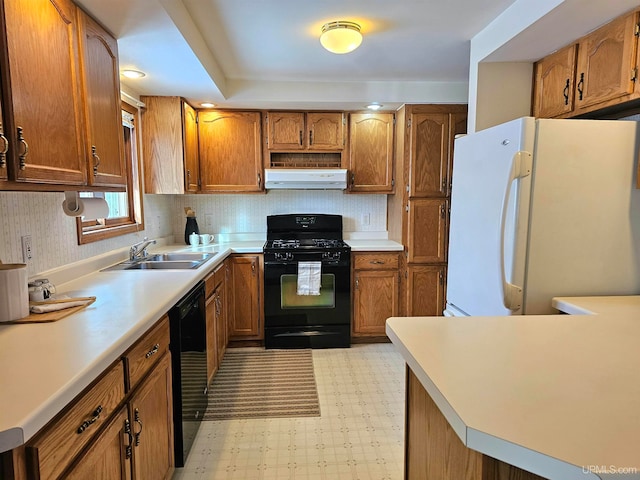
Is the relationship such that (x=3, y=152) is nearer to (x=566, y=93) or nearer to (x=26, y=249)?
(x=26, y=249)

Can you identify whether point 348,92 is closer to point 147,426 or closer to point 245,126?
point 245,126

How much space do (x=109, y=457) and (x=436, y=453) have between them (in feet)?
3.21

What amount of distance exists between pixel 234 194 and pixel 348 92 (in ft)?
4.79

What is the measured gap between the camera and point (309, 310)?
3406 mm

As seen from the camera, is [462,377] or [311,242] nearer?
[462,377]

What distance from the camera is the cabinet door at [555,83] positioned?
1982 millimetres

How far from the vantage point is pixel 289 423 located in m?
2.30

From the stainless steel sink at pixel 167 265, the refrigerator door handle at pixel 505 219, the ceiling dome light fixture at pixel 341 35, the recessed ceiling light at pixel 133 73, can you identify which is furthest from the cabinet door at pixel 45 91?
the refrigerator door handle at pixel 505 219

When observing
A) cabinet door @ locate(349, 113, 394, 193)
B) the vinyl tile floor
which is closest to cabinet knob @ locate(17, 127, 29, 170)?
the vinyl tile floor

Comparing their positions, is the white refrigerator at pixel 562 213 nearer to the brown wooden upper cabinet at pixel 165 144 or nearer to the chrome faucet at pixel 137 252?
the chrome faucet at pixel 137 252

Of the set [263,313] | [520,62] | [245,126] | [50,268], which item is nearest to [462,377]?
[50,268]

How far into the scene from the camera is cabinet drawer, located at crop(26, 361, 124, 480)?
2.66 feet

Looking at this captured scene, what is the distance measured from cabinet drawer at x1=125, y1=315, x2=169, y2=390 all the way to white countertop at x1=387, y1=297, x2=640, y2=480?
90 cm

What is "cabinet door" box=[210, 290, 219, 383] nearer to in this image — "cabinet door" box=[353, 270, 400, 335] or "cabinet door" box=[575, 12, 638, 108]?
"cabinet door" box=[353, 270, 400, 335]
